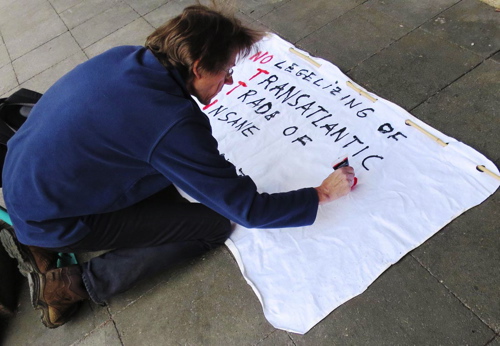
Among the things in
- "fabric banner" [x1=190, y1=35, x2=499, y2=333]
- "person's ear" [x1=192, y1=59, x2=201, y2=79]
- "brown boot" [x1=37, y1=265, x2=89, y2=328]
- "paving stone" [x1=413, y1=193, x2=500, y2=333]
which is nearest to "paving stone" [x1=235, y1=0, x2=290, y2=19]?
"fabric banner" [x1=190, y1=35, x2=499, y2=333]

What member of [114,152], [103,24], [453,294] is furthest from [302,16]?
[453,294]

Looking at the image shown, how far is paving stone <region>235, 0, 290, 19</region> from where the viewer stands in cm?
394

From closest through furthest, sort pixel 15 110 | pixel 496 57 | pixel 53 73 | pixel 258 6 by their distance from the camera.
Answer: pixel 15 110
pixel 496 57
pixel 258 6
pixel 53 73

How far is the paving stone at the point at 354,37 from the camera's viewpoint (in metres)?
3.05

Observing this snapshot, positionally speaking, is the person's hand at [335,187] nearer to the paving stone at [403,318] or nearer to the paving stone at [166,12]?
the paving stone at [403,318]

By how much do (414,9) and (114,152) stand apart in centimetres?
270

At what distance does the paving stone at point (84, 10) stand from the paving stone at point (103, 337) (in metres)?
4.15

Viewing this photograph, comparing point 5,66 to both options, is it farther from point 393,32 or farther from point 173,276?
point 393,32

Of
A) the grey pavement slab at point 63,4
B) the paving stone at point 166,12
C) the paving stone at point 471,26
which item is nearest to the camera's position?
the paving stone at point 471,26

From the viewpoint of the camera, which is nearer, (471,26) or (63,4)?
(471,26)

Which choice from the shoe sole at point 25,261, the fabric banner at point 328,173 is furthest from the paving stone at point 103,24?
the shoe sole at point 25,261

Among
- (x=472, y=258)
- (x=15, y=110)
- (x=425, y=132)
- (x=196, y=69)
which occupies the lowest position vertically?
(x=472, y=258)

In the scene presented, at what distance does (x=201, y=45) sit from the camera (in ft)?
5.20

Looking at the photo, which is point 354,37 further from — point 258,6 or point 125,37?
point 125,37
